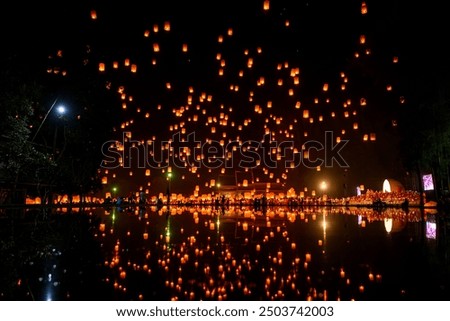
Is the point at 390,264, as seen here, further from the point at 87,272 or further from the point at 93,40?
the point at 93,40

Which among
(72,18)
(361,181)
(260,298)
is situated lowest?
(260,298)

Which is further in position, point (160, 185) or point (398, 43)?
point (160, 185)

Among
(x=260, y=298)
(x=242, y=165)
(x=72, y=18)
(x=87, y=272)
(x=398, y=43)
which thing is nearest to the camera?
(x=260, y=298)

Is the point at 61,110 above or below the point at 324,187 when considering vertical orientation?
above

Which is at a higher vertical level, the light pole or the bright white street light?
the bright white street light

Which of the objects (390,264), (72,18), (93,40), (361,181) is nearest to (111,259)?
(390,264)

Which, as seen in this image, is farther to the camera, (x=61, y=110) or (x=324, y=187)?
(x=324, y=187)

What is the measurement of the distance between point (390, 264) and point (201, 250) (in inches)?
129

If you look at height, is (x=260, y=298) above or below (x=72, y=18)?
below

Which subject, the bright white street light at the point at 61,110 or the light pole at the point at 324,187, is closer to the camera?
the bright white street light at the point at 61,110

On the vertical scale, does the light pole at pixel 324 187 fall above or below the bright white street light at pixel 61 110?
below

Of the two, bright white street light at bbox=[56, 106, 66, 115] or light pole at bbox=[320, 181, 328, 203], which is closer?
bright white street light at bbox=[56, 106, 66, 115]

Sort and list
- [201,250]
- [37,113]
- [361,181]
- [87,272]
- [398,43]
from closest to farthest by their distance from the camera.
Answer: [87,272] < [201,250] < [37,113] < [398,43] < [361,181]

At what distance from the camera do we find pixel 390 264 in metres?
6.44
